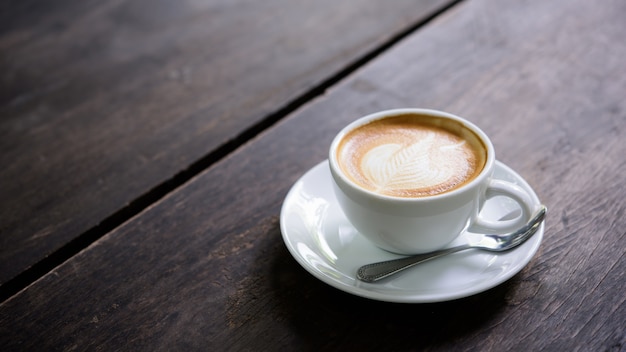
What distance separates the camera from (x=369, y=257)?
0.70 metres

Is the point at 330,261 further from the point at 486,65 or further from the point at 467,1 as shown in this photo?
the point at 467,1

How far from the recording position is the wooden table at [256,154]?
64 centimetres

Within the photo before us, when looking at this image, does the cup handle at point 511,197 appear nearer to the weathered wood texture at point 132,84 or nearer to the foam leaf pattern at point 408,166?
the foam leaf pattern at point 408,166

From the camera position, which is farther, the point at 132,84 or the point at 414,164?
the point at 132,84

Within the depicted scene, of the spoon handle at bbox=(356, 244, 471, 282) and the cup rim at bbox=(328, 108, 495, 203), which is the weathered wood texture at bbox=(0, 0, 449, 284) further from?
the spoon handle at bbox=(356, 244, 471, 282)

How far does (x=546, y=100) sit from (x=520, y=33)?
0.26 metres

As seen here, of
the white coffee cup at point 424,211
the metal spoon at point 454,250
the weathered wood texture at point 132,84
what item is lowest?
the metal spoon at point 454,250

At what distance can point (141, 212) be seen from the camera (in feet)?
2.78

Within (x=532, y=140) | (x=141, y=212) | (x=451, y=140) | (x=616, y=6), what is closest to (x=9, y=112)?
(x=141, y=212)

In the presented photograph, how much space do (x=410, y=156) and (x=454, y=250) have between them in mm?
130

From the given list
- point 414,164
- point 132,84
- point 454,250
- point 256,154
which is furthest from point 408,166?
point 132,84

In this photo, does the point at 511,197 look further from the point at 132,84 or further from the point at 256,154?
the point at 132,84

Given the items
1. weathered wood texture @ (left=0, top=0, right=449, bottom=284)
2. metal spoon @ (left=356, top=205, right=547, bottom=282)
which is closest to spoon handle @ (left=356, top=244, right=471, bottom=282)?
metal spoon @ (left=356, top=205, right=547, bottom=282)

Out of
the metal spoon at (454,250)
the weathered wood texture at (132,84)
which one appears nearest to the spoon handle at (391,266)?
the metal spoon at (454,250)
